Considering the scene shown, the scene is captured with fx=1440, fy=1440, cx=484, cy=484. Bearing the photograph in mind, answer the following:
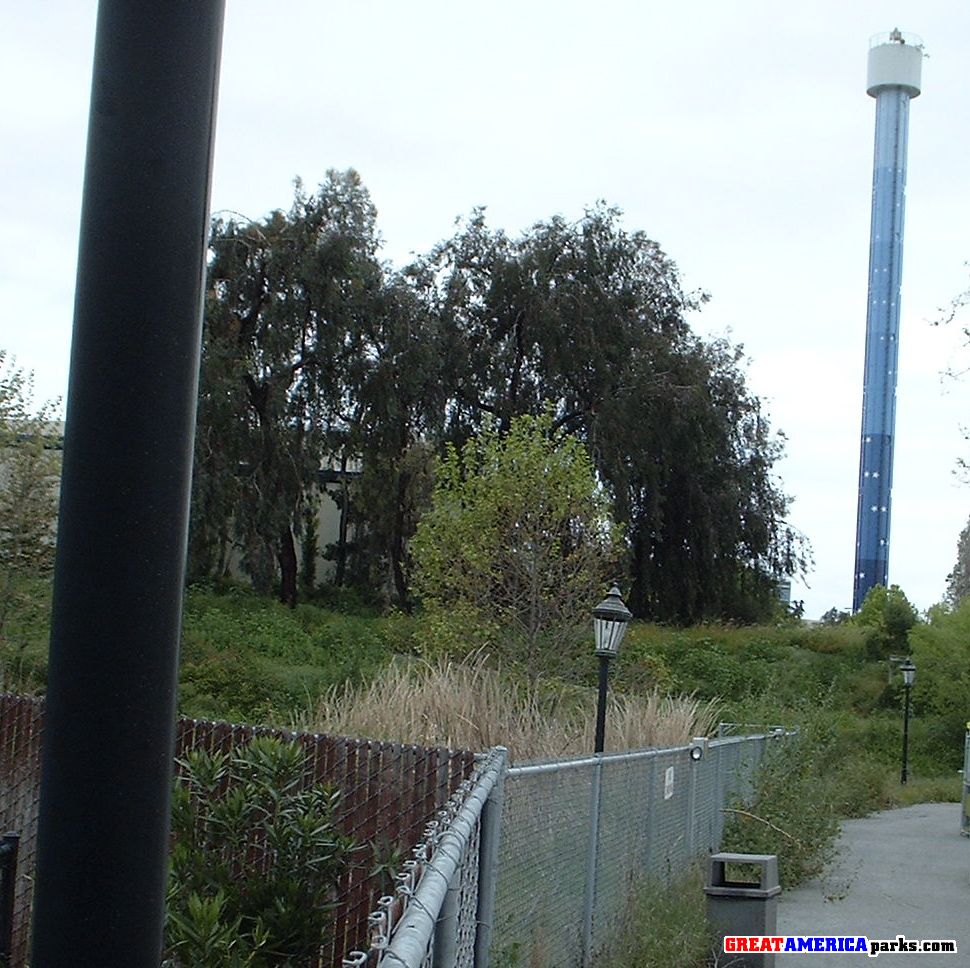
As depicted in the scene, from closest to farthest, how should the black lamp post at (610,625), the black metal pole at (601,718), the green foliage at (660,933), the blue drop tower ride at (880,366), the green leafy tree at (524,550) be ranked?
the green foliage at (660,933) → the black metal pole at (601,718) → the black lamp post at (610,625) → the green leafy tree at (524,550) → the blue drop tower ride at (880,366)

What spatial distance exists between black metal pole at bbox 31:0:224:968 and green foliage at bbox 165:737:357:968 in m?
3.58

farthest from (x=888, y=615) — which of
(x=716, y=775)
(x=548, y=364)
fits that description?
(x=716, y=775)

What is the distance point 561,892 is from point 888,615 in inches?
1584

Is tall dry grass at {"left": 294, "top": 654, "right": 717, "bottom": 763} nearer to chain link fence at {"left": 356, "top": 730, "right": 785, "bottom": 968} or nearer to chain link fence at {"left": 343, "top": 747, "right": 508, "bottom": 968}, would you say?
chain link fence at {"left": 356, "top": 730, "right": 785, "bottom": 968}

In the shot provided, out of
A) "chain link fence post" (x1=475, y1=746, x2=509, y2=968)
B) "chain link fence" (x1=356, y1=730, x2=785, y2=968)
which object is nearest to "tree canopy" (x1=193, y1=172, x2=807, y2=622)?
"chain link fence" (x1=356, y1=730, x2=785, y2=968)

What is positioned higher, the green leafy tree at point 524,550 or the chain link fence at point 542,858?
the green leafy tree at point 524,550

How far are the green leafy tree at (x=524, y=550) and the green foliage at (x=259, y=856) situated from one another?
13.7 metres

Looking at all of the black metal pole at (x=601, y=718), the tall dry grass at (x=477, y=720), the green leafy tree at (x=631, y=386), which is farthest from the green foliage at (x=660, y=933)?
the green leafy tree at (x=631, y=386)

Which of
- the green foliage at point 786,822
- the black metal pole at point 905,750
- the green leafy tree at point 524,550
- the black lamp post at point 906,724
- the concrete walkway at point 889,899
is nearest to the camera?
the concrete walkway at point 889,899

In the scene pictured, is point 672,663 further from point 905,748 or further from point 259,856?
point 259,856

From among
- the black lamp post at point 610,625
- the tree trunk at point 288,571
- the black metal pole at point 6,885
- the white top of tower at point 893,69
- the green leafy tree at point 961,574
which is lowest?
the black metal pole at point 6,885

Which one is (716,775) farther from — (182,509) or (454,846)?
(182,509)

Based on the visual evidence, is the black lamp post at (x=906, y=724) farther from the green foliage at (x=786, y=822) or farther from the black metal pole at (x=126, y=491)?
the black metal pole at (x=126, y=491)

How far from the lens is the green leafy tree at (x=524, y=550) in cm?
2117
